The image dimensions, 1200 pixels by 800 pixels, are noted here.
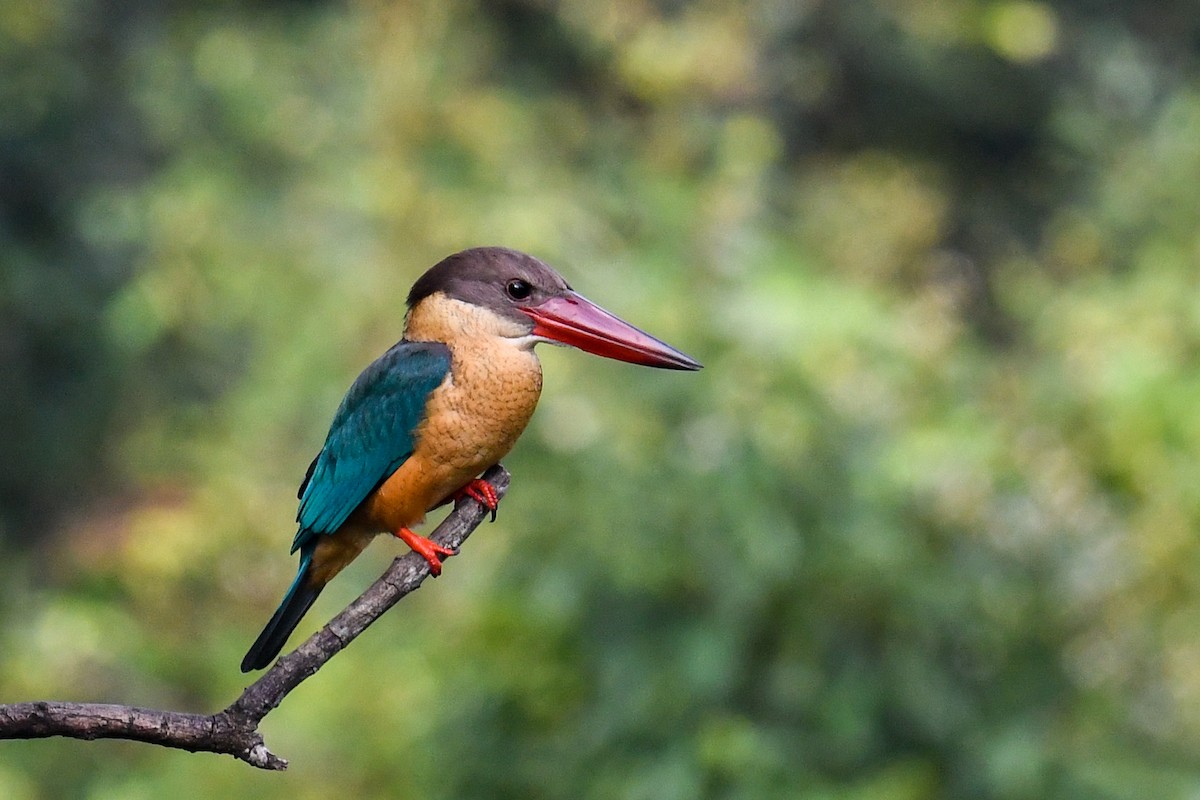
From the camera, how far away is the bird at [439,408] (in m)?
1.93

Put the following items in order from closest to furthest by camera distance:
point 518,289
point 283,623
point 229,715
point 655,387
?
point 229,715
point 283,623
point 518,289
point 655,387

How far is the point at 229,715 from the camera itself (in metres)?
1.62

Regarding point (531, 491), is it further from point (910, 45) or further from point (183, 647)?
point (910, 45)

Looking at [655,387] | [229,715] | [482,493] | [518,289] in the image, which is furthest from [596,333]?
[655,387]

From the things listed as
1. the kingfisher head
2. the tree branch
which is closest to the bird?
the kingfisher head

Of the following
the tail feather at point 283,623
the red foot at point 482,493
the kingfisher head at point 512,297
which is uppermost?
the kingfisher head at point 512,297

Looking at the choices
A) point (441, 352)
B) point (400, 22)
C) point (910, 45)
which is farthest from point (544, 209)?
point (910, 45)

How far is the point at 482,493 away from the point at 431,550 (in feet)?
0.46

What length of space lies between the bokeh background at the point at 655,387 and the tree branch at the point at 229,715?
2154 mm

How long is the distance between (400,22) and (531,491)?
2824 millimetres

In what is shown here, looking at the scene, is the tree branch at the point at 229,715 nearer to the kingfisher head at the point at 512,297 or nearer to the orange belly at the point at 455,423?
the orange belly at the point at 455,423

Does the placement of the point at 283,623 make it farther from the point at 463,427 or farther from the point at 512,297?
the point at 512,297

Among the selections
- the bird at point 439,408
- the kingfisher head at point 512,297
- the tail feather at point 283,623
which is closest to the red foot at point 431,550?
the bird at point 439,408

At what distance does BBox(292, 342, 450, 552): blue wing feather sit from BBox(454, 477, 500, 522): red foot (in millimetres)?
99
